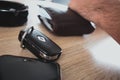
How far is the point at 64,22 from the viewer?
73cm

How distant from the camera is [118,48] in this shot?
0.75m

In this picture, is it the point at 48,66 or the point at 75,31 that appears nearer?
the point at 48,66

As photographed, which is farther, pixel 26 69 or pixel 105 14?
pixel 105 14

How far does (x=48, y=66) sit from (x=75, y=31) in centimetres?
30

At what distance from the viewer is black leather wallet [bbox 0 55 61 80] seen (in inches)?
16.6

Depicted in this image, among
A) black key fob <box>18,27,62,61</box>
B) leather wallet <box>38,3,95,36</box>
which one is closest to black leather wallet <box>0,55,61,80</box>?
black key fob <box>18,27,62,61</box>

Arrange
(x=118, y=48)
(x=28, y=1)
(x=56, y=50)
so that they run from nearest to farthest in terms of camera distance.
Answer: (x=56, y=50)
(x=118, y=48)
(x=28, y=1)

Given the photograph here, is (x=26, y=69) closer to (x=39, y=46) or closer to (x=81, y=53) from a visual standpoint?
(x=39, y=46)

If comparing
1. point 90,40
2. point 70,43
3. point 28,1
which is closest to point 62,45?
point 70,43

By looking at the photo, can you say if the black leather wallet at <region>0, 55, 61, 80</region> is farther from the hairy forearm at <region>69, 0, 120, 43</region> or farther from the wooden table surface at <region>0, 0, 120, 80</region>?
the hairy forearm at <region>69, 0, 120, 43</region>

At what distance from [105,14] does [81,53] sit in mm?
148

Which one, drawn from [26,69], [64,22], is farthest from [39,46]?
[64,22]

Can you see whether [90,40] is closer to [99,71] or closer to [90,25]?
[90,25]

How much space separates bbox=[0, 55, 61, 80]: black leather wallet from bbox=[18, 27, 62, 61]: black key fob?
0.03 meters
